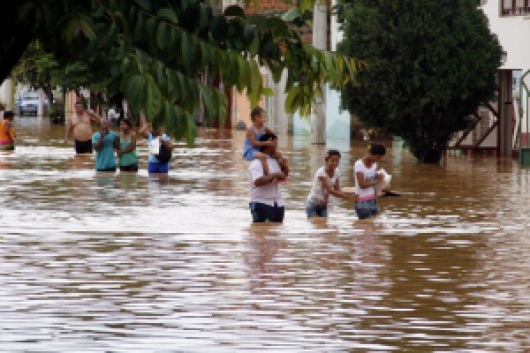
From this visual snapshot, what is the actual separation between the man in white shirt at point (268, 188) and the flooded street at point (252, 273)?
27 centimetres

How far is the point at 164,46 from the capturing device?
5805 millimetres

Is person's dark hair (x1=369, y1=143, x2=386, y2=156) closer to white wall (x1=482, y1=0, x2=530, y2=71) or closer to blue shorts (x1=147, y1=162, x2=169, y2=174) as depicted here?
blue shorts (x1=147, y1=162, x2=169, y2=174)

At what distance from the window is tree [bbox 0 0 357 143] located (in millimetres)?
34992

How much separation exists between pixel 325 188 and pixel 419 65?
1772cm

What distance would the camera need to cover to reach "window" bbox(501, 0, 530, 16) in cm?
4053

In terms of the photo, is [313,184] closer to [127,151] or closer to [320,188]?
[320,188]

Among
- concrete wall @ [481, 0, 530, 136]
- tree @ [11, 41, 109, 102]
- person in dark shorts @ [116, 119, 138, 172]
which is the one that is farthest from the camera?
tree @ [11, 41, 109, 102]

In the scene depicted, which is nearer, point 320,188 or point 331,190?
point 331,190

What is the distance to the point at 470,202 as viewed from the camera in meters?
23.0

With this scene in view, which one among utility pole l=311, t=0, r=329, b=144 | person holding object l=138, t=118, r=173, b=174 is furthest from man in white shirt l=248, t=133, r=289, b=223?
utility pole l=311, t=0, r=329, b=144

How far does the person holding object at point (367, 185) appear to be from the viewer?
1905cm

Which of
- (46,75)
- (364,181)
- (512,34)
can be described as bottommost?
(364,181)

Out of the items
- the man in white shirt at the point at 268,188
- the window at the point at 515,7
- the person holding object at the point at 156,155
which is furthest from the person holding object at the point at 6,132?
the man in white shirt at the point at 268,188

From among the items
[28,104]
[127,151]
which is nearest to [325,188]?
[127,151]
